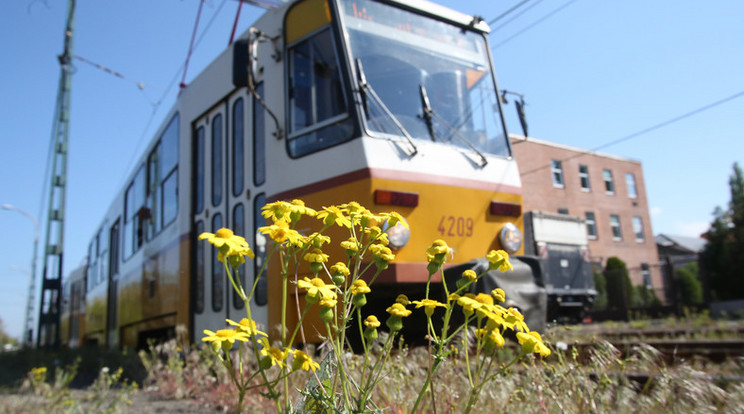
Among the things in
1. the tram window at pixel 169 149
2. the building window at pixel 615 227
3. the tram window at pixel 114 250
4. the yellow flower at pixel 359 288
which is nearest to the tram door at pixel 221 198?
the tram window at pixel 169 149

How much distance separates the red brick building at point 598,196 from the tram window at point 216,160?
25.4 metres

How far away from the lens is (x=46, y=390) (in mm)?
4453

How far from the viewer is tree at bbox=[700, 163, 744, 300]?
74.3ft

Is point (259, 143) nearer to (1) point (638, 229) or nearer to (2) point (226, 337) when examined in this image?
(2) point (226, 337)

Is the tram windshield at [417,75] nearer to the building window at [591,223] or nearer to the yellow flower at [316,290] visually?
the yellow flower at [316,290]

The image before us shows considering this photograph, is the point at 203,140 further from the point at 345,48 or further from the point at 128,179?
the point at 128,179

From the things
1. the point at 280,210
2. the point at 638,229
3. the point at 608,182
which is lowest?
the point at 280,210

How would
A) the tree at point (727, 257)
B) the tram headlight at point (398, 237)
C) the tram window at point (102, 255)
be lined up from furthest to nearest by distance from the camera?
1. the tree at point (727, 257)
2. the tram window at point (102, 255)
3. the tram headlight at point (398, 237)

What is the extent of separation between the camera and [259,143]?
4973 millimetres

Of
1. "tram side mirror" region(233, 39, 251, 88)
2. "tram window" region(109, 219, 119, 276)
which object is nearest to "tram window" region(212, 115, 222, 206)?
"tram side mirror" region(233, 39, 251, 88)

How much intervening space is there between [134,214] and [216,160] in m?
4.21

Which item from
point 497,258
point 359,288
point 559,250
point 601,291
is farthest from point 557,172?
point 359,288

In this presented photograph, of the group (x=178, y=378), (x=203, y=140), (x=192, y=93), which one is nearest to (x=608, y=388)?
(x=178, y=378)

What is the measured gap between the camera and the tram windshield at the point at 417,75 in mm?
4434
